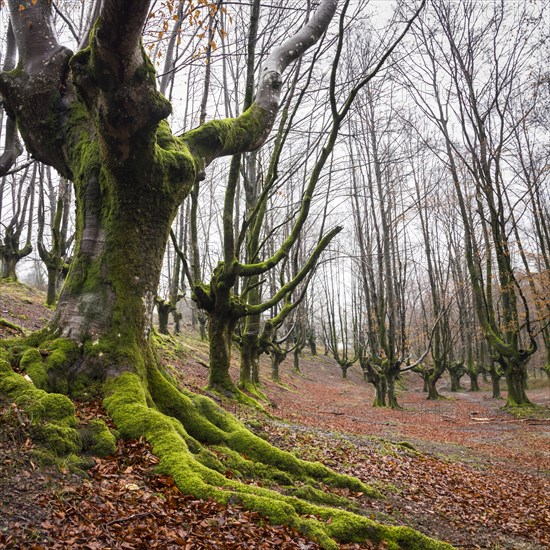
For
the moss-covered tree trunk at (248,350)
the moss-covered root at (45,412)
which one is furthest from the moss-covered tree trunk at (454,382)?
the moss-covered root at (45,412)

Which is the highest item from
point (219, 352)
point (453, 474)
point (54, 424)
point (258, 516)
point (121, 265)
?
point (121, 265)

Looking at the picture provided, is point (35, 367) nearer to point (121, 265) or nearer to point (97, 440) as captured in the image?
point (97, 440)

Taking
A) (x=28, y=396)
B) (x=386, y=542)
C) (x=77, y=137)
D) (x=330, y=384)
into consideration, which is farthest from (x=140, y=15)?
(x=330, y=384)

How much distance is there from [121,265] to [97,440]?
6.04 ft

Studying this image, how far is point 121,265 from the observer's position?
14.4 ft

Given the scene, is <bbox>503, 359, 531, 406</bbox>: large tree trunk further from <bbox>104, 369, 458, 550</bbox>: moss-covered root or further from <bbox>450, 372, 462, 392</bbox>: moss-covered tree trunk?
<bbox>104, 369, 458, 550</bbox>: moss-covered root

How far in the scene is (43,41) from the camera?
4641mm

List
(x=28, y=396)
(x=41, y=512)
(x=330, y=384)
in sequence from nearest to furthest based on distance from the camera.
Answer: (x=41, y=512)
(x=28, y=396)
(x=330, y=384)

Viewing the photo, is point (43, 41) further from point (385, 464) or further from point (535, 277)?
point (535, 277)

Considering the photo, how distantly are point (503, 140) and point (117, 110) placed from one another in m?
15.0

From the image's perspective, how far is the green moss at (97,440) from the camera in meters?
3.22

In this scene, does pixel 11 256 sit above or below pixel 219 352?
above

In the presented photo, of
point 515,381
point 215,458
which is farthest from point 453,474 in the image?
point 515,381

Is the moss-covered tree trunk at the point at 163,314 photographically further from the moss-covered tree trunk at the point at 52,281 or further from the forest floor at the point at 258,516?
the forest floor at the point at 258,516
